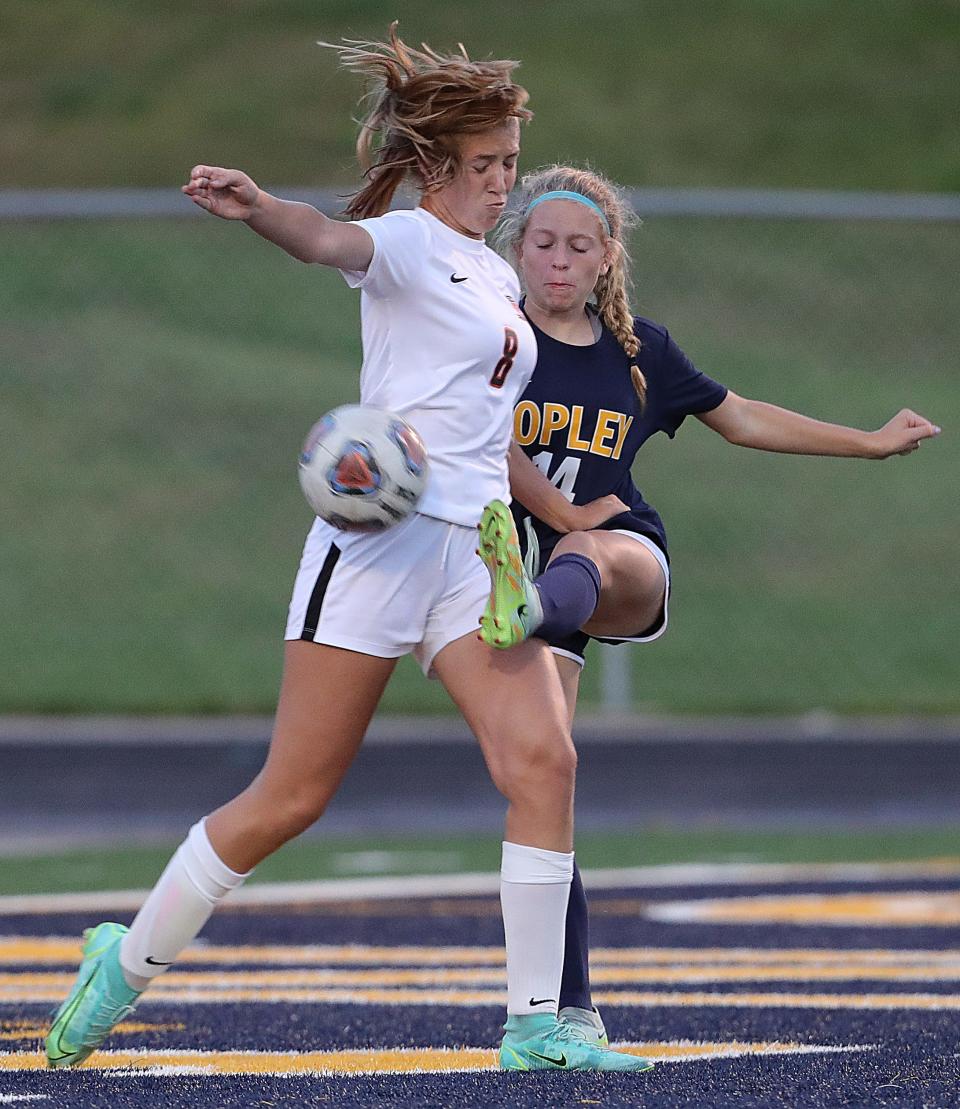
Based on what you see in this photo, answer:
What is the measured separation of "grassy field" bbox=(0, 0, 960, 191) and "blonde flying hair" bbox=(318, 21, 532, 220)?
26884 millimetres

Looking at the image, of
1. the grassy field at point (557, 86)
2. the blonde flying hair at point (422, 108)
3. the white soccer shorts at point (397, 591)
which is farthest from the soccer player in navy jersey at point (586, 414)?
the grassy field at point (557, 86)

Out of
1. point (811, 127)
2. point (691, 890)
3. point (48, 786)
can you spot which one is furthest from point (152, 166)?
point (691, 890)

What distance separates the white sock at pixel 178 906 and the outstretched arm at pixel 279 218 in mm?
1321

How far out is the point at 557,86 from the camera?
36.4m

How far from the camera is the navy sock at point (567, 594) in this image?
15.1ft

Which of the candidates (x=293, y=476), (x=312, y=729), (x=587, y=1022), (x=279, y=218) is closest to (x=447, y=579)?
(x=312, y=729)

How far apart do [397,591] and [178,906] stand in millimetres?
887

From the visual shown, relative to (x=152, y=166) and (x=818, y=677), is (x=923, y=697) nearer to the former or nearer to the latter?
(x=818, y=677)

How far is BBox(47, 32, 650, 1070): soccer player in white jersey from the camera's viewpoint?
4570 millimetres

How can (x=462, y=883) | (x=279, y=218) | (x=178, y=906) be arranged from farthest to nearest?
(x=462, y=883)
(x=178, y=906)
(x=279, y=218)

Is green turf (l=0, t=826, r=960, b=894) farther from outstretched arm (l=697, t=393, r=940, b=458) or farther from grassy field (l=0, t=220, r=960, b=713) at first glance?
outstretched arm (l=697, t=393, r=940, b=458)

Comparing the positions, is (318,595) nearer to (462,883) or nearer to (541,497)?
(541,497)

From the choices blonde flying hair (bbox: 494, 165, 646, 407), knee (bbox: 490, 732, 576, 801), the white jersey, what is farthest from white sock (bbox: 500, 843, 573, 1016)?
blonde flying hair (bbox: 494, 165, 646, 407)

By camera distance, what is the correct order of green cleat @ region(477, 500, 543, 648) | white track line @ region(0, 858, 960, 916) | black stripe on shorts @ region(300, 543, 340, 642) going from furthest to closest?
white track line @ region(0, 858, 960, 916), black stripe on shorts @ region(300, 543, 340, 642), green cleat @ region(477, 500, 543, 648)
